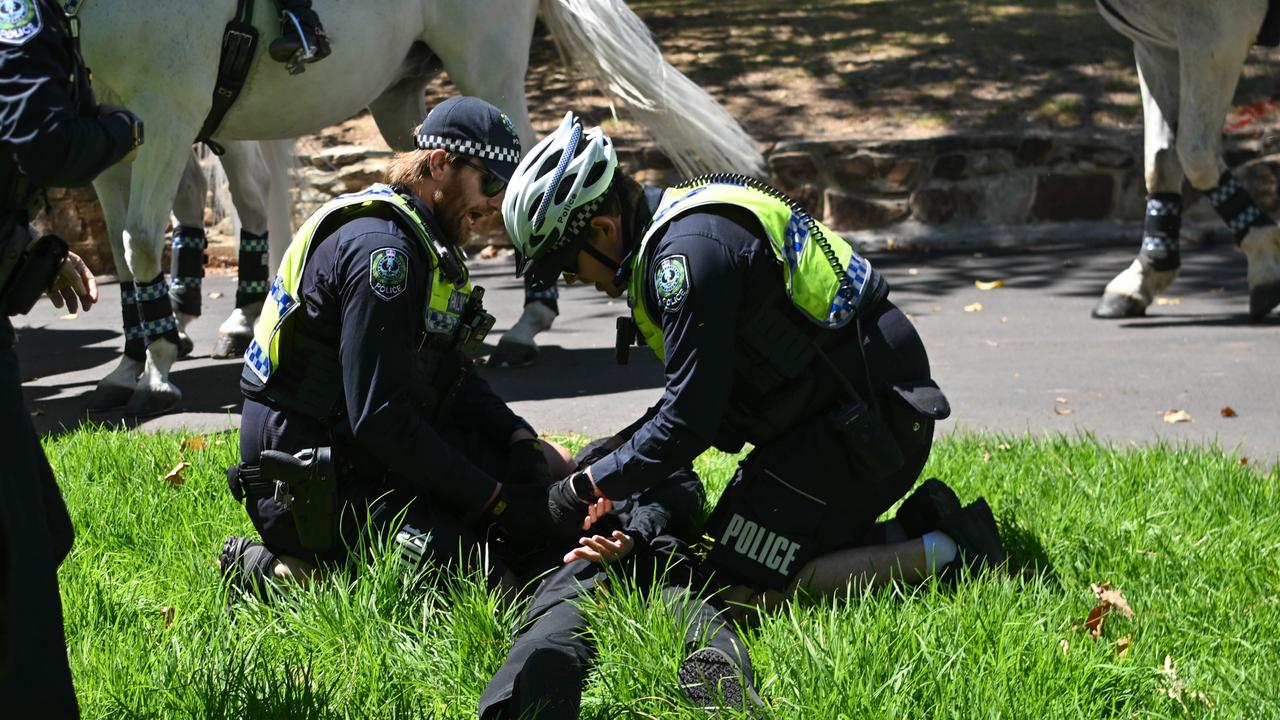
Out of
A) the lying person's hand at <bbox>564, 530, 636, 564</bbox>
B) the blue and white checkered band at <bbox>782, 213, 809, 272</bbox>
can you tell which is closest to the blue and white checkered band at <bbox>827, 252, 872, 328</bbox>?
the blue and white checkered band at <bbox>782, 213, 809, 272</bbox>

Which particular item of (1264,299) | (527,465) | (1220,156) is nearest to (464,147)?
(527,465)

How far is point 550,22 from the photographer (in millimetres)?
8008

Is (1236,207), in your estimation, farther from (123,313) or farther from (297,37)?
(123,313)

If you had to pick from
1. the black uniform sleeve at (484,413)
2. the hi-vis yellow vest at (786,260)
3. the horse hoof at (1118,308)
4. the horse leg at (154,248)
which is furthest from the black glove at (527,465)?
the horse hoof at (1118,308)

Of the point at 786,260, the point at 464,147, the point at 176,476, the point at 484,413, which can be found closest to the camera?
the point at 786,260

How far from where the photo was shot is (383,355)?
356 centimetres

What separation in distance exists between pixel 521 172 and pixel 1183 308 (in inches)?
257

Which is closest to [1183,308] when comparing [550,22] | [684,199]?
[550,22]

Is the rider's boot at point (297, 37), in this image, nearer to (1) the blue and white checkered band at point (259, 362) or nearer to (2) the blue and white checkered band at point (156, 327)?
(2) the blue and white checkered band at point (156, 327)

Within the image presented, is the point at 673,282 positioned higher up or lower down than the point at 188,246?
higher up

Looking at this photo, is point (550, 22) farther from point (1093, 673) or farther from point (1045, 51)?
point (1045, 51)

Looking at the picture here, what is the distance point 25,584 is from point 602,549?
4.70 ft

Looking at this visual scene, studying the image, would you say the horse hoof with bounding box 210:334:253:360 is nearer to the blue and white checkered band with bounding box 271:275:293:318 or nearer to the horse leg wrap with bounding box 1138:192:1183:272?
the blue and white checkered band with bounding box 271:275:293:318

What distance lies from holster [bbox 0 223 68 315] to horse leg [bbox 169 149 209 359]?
5229 millimetres
